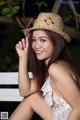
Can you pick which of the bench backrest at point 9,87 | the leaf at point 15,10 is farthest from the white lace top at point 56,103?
the leaf at point 15,10

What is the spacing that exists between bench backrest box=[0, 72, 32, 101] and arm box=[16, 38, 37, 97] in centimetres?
57

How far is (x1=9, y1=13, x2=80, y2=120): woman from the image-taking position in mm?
2875

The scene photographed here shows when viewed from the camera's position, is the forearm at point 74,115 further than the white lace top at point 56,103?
No

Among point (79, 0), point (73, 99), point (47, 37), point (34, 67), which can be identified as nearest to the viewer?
point (73, 99)

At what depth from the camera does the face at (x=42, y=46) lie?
306 cm

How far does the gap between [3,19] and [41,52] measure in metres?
1.01

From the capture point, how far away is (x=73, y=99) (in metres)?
2.86

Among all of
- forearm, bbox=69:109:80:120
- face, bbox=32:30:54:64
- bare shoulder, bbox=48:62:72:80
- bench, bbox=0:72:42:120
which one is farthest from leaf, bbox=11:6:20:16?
forearm, bbox=69:109:80:120

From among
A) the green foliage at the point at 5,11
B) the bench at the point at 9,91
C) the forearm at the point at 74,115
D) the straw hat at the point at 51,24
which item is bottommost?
the bench at the point at 9,91

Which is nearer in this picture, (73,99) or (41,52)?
(73,99)

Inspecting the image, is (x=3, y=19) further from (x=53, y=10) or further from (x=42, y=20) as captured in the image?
(x=42, y=20)

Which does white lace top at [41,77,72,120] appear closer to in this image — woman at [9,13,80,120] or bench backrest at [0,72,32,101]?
woman at [9,13,80,120]

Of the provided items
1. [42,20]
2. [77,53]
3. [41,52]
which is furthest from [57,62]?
[77,53]

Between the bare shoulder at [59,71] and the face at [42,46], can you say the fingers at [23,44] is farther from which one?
the bare shoulder at [59,71]
